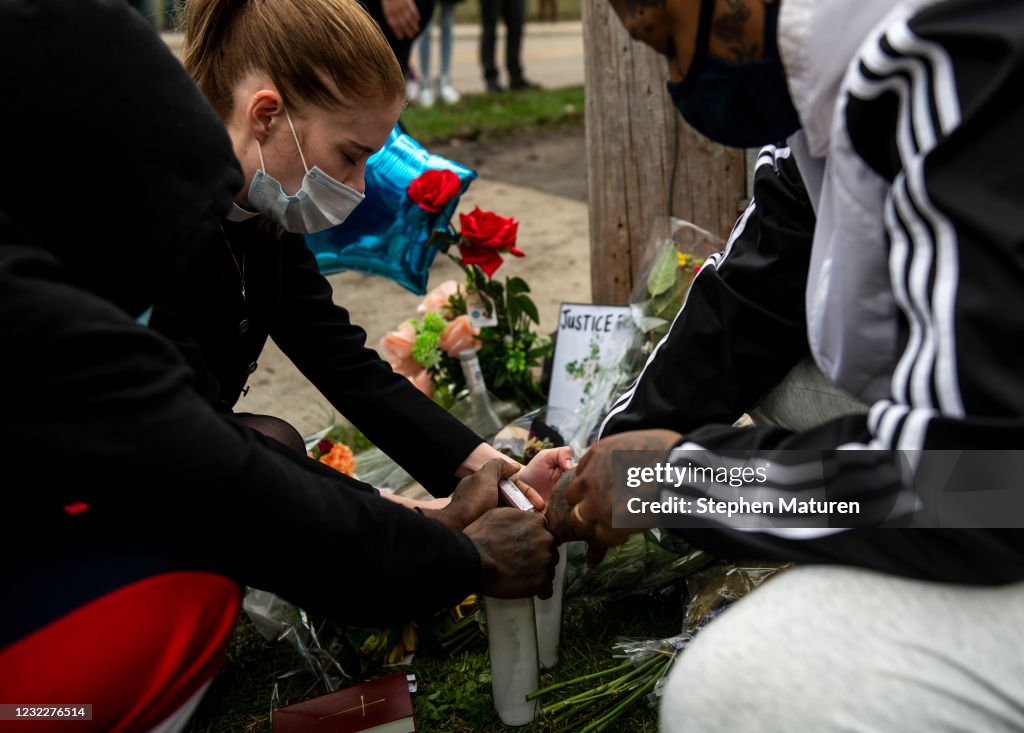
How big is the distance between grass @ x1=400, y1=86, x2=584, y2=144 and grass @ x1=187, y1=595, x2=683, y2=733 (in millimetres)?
5596

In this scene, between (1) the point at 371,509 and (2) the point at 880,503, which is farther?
(1) the point at 371,509

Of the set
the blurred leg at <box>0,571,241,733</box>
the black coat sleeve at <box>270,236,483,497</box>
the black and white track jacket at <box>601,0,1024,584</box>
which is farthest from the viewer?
the black coat sleeve at <box>270,236,483,497</box>

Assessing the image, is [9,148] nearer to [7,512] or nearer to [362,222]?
[7,512]

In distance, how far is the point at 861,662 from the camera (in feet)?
4.45

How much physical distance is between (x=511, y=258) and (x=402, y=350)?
193 centimetres

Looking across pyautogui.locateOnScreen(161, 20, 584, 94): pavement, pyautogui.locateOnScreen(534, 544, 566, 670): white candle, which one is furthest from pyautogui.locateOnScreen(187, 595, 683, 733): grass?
pyautogui.locateOnScreen(161, 20, 584, 94): pavement

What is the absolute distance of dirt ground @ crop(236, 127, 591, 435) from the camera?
12.2ft

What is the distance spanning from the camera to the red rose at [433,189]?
2.87 m

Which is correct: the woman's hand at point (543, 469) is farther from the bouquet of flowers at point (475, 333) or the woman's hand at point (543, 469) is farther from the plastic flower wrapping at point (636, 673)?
the bouquet of flowers at point (475, 333)

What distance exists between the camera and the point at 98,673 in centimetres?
146

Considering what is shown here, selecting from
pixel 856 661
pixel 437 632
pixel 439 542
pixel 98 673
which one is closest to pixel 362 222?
pixel 437 632

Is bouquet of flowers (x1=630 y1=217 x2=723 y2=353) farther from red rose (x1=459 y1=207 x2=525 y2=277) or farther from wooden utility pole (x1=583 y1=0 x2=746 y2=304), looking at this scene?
red rose (x1=459 y1=207 x2=525 y2=277)

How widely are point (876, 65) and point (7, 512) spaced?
134 centimetres

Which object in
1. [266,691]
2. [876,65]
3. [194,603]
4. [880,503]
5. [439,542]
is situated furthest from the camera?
[266,691]
